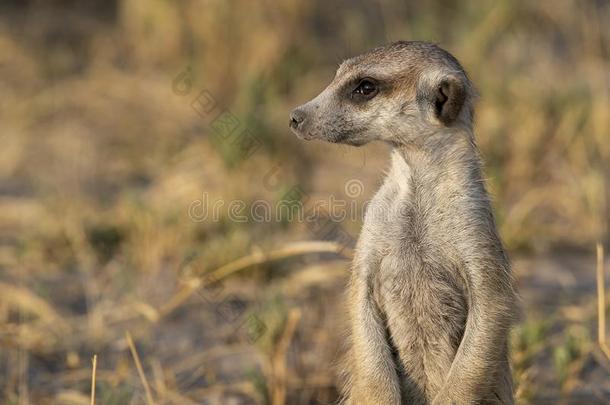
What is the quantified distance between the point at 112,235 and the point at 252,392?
1853 mm

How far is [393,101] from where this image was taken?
3.04 meters

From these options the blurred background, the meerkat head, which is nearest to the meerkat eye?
the meerkat head

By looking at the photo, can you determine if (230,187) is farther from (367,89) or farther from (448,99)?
(448,99)

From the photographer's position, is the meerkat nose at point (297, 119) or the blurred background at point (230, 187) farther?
the blurred background at point (230, 187)

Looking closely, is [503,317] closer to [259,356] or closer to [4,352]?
[259,356]

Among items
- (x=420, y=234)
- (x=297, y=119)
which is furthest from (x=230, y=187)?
(x=420, y=234)

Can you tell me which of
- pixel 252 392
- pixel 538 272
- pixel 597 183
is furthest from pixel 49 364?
pixel 597 183

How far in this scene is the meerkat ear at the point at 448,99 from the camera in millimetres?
2990

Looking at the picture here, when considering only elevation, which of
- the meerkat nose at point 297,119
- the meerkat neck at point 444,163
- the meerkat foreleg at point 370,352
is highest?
the meerkat nose at point 297,119

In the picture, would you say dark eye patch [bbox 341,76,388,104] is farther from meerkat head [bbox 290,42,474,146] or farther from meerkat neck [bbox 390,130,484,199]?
meerkat neck [bbox 390,130,484,199]

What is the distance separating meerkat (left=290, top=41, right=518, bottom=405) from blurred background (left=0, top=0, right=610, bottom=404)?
1.85 feet

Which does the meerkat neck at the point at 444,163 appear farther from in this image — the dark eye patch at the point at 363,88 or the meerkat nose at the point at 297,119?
the meerkat nose at the point at 297,119

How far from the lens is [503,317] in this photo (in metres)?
2.94

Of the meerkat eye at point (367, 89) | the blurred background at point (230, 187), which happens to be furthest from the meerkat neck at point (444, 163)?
the blurred background at point (230, 187)
